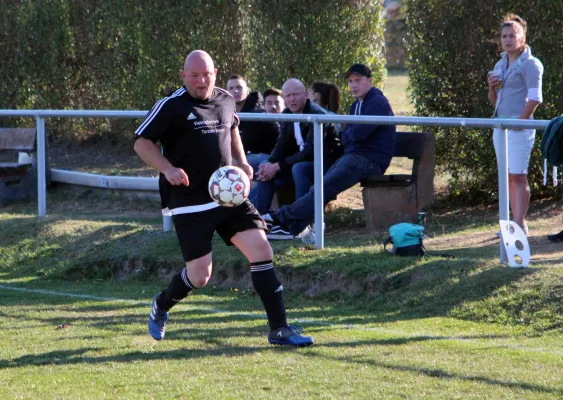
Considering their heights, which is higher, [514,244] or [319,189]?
[319,189]

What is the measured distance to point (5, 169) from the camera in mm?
14102

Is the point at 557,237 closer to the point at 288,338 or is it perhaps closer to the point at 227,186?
the point at 288,338

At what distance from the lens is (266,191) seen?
10.8 meters

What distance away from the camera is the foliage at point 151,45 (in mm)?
13891

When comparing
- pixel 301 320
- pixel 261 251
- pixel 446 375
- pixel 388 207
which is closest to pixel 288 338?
pixel 261 251

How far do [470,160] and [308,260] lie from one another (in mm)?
3692

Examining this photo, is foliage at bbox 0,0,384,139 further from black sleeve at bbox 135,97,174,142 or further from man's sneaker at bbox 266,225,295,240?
black sleeve at bbox 135,97,174,142

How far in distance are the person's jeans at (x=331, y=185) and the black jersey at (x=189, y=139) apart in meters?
2.94

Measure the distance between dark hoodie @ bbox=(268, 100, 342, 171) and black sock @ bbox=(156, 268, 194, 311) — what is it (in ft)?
11.6

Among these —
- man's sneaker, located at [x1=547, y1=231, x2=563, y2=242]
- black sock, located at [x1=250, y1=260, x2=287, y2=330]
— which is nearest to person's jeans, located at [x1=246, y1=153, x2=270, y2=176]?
man's sneaker, located at [x1=547, y1=231, x2=563, y2=242]

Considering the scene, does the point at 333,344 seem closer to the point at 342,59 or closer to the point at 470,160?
the point at 470,160

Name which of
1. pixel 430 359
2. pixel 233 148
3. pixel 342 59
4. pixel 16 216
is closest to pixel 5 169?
pixel 16 216

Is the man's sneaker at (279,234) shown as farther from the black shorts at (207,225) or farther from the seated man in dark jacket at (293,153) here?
the black shorts at (207,225)

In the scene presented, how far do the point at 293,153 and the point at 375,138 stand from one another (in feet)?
3.00
